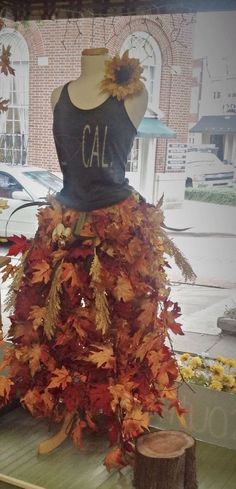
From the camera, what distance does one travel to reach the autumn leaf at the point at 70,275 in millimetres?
2416

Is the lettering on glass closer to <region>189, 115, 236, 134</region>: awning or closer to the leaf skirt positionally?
the leaf skirt

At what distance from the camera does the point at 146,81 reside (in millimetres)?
2594

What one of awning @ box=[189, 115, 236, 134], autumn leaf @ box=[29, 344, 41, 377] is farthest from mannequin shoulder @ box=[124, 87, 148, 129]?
autumn leaf @ box=[29, 344, 41, 377]

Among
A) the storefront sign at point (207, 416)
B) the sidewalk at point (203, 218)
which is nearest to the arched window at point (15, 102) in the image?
the sidewalk at point (203, 218)

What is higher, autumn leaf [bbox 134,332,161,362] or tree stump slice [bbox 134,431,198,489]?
autumn leaf [bbox 134,332,161,362]

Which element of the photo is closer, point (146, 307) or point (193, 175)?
point (146, 307)

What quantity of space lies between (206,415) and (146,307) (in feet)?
2.57

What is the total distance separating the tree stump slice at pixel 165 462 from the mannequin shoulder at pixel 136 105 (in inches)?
51.9

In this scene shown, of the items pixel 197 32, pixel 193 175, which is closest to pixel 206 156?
pixel 193 175

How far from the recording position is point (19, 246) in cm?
260

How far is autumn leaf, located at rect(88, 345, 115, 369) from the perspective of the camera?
7.83ft

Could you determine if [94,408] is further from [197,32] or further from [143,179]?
[197,32]

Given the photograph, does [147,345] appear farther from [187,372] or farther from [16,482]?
[16,482]

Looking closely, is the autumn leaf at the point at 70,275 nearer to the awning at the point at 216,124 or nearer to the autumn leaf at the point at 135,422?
the autumn leaf at the point at 135,422
